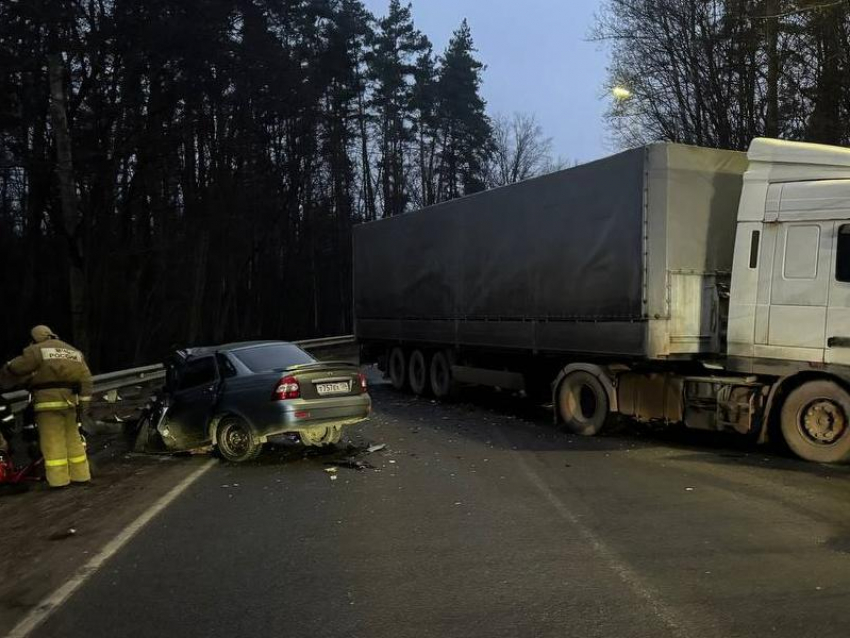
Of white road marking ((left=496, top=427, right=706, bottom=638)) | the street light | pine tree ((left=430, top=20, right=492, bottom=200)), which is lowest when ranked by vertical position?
white road marking ((left=496, top=427, right=706, bottom=638))

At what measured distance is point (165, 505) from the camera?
7004 mm

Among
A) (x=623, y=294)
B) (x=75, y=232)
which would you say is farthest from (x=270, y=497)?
(x=75, y=232)

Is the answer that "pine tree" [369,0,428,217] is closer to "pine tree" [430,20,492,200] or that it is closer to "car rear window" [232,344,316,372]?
"pine tree" [430,20,492,200]

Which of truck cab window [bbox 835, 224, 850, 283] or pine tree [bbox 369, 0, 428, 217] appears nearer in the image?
truck cab window [bbox 835, 224, 850, 283]

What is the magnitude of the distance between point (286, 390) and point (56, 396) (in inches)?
93.7

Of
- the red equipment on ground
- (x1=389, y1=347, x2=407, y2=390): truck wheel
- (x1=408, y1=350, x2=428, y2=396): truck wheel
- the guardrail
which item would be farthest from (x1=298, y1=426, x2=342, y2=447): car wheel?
(x1=389, y1=347, x2=407, y2=390): truck wheel

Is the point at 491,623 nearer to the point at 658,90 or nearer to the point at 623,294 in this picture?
the point at 623,294

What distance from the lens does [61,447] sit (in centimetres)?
773

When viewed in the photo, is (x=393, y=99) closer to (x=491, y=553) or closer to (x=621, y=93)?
(x=621, y=93)

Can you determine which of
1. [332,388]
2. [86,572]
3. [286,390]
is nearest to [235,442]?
[286,390]

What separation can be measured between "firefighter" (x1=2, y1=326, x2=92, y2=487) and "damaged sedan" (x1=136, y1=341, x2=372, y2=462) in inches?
62.5

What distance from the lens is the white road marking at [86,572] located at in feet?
13.7

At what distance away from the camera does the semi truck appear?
845cm

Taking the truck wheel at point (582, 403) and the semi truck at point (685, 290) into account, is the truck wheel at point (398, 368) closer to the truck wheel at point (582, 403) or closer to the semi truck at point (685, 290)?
the semi truck at point (685, 290)
